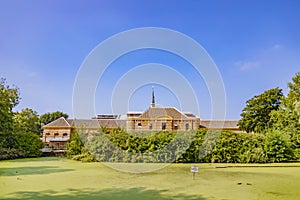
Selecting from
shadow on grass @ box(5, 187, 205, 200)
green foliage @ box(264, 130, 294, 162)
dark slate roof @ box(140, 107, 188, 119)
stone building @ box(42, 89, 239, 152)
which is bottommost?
shadow on grass @ box(5, 187, 205, 200)

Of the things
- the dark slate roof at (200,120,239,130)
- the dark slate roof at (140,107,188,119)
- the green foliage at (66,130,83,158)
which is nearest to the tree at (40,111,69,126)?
the dark slate roof at (140,107,188,119)

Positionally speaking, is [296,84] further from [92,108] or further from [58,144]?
[58,144]

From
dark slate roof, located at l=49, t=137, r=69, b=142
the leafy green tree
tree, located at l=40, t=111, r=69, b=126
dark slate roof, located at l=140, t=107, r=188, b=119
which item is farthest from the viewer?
tree, located at l=40, t=111, r=69, b=126

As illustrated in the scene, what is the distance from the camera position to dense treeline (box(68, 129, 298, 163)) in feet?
42.2

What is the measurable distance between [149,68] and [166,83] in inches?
34.1

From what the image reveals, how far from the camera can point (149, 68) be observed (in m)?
9.65

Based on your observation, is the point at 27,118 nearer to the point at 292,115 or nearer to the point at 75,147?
the point at 75,147

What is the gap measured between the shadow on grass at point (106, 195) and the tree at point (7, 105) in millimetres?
11679

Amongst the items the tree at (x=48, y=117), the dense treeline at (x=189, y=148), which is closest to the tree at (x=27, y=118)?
the tree at (x=48, y=117)

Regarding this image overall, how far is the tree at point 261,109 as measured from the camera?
89.5 feet

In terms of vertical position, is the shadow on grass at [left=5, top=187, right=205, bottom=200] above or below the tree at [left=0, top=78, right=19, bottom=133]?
below

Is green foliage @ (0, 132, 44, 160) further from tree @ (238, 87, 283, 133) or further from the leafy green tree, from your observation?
tree @ (238, 87, 283, 133)

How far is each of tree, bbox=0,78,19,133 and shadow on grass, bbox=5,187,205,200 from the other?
38.3 feet

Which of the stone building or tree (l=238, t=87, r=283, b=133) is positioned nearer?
the stone building
